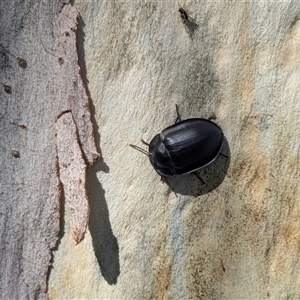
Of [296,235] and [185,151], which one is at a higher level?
[185,151]

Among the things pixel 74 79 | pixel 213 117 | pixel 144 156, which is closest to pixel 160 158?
pixel 144 156

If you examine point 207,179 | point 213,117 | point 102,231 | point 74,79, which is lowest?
point 102,231

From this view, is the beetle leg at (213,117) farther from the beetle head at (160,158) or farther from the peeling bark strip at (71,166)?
the peeling bark strip at (71,166)

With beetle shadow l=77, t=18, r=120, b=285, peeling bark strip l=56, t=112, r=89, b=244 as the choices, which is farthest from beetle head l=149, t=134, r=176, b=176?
peeling bark strip l=56, t=112, r=89, b=244

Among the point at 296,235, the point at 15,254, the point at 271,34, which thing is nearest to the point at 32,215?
the point at 15,254

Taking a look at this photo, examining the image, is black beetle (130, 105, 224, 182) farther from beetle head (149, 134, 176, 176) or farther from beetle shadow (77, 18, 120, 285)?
beetle shadow (77, 18, 120, 285)

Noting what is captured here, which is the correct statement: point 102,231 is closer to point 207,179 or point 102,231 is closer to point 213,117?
point 207,179

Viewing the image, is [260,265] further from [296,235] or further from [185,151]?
[185,151]
